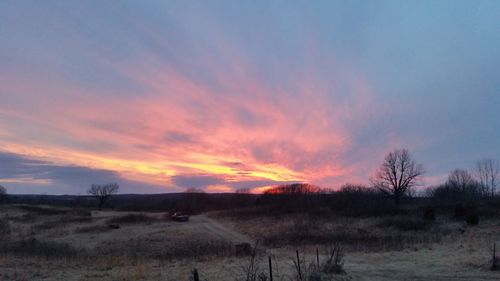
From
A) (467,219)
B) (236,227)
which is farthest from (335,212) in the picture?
(467,219)

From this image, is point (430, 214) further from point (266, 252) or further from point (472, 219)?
point (266, 252)

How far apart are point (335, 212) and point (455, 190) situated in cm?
5201

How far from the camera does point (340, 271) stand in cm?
1752

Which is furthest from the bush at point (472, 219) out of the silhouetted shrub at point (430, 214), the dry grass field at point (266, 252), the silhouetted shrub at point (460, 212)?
the silhouetted shrub at point (430, 214)

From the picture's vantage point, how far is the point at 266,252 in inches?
1195

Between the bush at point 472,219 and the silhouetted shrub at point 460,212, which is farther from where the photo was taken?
the silhouetted shrub at point 460,212

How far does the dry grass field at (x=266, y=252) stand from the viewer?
1892cm

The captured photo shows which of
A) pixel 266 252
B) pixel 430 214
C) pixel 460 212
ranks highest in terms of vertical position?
pixel 460 212

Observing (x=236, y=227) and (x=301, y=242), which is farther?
(x=236, y=227)

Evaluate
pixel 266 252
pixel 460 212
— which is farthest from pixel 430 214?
pixel 266 252

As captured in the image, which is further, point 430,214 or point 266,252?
point 430,214

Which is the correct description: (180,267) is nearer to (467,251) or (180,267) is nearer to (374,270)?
(374,270)

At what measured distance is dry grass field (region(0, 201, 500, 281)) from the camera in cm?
1892

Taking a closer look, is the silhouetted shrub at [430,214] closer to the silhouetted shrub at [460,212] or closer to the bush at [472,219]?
the silhouetted shrub at [460,212]
